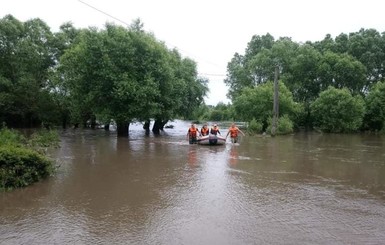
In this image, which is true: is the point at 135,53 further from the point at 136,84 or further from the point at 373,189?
the point at 373,189

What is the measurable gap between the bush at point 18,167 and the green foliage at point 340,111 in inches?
1508

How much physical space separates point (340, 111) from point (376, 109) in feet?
19.3

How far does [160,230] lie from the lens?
7035mm

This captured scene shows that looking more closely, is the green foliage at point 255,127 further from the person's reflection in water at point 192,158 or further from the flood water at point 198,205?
the flood water at point 198,205

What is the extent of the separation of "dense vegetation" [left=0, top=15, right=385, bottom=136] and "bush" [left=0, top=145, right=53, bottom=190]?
1654 centimetres

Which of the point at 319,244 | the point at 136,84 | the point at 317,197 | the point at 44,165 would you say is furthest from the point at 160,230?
the point at 136,84

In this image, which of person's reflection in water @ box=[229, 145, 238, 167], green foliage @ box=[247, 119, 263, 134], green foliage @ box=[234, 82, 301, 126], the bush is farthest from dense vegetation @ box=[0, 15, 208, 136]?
the bush

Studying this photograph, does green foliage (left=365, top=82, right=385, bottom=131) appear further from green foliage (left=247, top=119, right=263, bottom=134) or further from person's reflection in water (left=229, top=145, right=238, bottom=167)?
person's reflection in water (left=229, top=145, right=238, bottom=167)

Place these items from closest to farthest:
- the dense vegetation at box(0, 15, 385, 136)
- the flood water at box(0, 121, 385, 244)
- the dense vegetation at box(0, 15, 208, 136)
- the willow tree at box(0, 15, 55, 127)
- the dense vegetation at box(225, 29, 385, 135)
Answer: the flood water at box(0, 121, 385, 244), the dense vegetation at box(0, 15, 208, 136), the dense vegetation at box(0, 15, 385, 136), the willow tree at box(0, 15, 55, 127), the dense vegetation at box(225, 29, 385, 135)

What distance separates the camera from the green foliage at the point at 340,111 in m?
43.2

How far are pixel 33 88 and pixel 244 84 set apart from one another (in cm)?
3187

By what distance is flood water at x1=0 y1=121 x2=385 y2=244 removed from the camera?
679 cm

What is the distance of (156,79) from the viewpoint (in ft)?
95.7

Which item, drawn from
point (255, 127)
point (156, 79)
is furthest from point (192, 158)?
point (255, 127)
